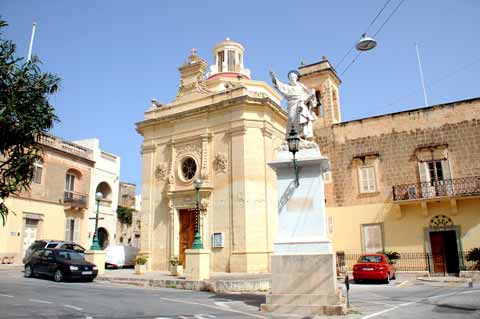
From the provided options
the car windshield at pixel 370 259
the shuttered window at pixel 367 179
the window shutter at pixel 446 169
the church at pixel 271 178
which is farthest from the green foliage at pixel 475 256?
the shuttered window at pixel 367 179

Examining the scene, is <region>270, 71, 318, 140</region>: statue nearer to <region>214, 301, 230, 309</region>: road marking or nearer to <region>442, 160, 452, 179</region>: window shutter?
<region>214, 301, 230, 309</region>: road marking

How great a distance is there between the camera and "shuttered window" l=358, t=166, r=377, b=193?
23.1 m

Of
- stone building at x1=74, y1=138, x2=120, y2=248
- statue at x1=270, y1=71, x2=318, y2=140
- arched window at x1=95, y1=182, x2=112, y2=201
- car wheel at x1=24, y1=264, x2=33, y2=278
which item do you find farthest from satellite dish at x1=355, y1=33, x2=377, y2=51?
arched window at x1=95, y1=182, x2=112, y2=201

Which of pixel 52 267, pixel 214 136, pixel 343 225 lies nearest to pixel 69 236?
pixel 52 267

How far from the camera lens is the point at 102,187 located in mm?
32406

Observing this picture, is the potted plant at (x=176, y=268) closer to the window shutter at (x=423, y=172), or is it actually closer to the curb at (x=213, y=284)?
the curb at (x=213, y=284)

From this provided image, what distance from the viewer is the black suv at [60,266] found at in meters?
15.5

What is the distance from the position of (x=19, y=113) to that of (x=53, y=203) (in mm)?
21572

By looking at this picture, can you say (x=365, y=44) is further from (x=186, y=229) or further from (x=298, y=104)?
(x=186, y=229)

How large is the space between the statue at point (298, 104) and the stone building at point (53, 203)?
1757cm

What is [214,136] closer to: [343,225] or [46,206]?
[343,225]

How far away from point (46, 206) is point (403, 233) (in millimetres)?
22408

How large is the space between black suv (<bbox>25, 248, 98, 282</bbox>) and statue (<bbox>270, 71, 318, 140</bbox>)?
1067cm

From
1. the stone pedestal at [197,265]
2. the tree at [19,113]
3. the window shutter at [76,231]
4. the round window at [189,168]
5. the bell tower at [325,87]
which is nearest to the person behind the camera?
the tree at [19,113]
